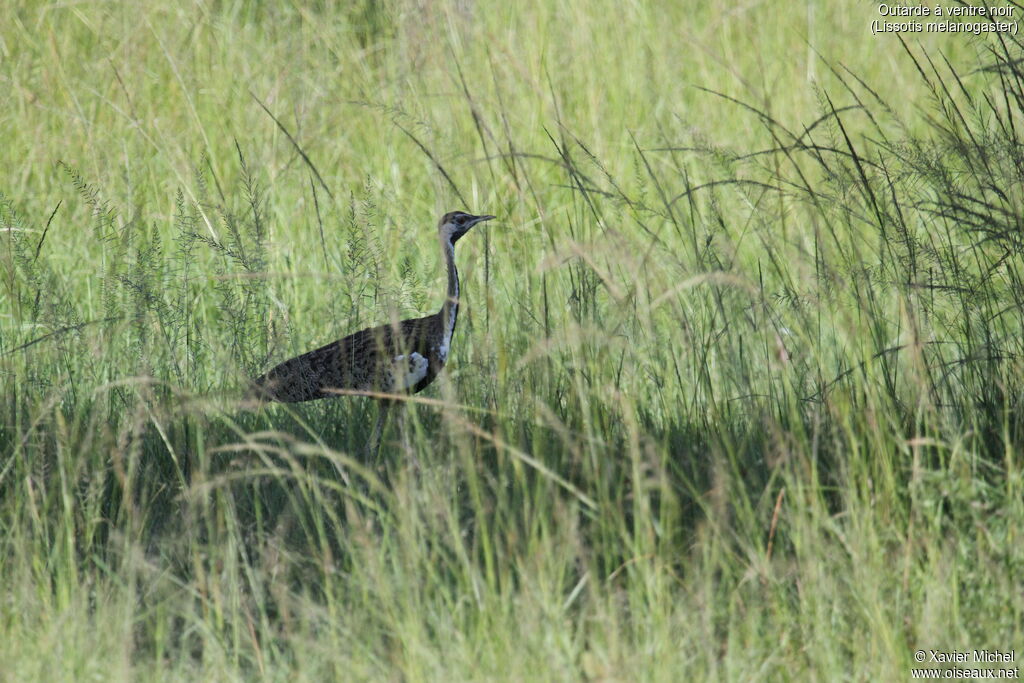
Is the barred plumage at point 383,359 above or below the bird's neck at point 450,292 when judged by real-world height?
below

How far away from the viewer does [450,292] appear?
502cm

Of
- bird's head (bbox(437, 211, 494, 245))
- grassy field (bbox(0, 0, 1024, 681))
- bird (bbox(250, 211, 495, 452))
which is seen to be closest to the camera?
grassy field (bbox(0, 0, 1024, 681))

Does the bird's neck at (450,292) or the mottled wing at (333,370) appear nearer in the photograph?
the mottled wing at (333,370)

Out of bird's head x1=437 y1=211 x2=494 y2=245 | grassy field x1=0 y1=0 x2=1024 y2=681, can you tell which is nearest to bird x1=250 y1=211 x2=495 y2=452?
bird's head x1=437 y1=211 x2=494 y2=245

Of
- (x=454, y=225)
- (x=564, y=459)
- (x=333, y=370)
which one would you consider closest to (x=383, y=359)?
(x=333, y=370)

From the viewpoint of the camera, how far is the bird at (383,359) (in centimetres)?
445

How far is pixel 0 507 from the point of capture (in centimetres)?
319

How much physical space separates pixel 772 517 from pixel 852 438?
350 millimetres

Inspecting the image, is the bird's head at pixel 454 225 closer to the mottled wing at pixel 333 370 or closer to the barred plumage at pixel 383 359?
Answer: the barred plumage at pixel 383 359

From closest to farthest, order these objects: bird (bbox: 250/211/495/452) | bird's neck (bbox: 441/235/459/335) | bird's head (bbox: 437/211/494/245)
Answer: bird (bbox: 250/211/495/452), bird's neck (bbox: 441/235/459/335), bird's head (bbox: 437/211/494/245)

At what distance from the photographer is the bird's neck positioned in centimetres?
480

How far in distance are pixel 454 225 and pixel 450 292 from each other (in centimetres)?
27

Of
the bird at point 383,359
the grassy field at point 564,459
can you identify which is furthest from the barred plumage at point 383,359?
the grassy field at point 564,459

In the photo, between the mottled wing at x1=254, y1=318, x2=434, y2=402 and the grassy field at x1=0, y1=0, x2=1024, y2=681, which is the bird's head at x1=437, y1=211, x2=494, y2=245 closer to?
the grassy field at x1=0, y1=0, x2=1024, y2=681
